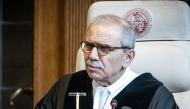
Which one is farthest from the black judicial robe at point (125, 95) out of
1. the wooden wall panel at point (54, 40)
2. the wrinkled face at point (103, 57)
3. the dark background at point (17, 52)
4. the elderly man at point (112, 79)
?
the dark background at point (17, 52)

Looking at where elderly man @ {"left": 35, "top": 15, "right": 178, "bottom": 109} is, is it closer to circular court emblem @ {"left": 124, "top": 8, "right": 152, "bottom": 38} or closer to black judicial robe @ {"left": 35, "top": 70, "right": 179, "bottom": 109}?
black judicial robe @ {"left": 35, "top": 70, "right": 179, "bottom": 109}

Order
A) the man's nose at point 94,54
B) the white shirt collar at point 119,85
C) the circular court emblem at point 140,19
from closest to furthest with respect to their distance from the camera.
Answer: the man's nose at point 94,54
the white shirt collar at point 119,85
the circular court emblem at point 140,19

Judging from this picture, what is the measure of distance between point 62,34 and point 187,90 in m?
1.02

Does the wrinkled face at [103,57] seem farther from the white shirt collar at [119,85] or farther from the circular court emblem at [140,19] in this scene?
the circular court emblem at [140,19]

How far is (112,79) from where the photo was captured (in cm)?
173

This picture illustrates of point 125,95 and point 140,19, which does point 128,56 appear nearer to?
point 125,95

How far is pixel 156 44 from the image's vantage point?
1886 mm

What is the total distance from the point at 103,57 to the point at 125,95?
0.21 meters

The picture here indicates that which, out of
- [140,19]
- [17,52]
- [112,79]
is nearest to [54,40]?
[17,52]

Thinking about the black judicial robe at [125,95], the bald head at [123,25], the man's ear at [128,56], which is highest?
the bald head at [123,25]

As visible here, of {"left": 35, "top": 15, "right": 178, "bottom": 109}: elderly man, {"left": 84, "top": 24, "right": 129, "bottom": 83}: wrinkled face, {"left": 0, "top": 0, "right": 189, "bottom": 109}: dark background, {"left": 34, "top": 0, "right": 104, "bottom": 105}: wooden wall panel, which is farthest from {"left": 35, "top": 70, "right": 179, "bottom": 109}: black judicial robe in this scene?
{"left": 0, "top": 0, "right": 189, "bottom": 109}: dark background

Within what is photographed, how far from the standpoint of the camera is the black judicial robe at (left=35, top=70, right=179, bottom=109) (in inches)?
65.6

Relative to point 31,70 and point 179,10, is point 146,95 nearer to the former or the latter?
point 179,10

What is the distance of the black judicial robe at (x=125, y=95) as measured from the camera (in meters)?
1.67
